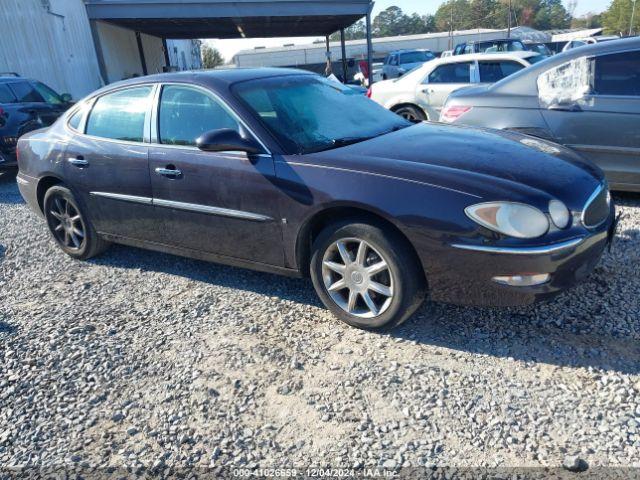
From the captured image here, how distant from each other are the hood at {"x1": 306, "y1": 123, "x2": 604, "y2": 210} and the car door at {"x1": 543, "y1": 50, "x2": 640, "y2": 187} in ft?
4.85

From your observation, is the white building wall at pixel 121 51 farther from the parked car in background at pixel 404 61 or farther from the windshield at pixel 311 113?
the windshield at pixel 311 113

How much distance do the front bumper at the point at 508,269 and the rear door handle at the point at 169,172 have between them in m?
1.91

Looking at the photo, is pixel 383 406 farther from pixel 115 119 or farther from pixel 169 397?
pixel 115 119

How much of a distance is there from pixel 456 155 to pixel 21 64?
15548mm

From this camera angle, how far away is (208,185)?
3520 mm

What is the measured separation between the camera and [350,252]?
3.15 metres

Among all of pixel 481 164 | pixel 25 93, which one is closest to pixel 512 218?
pixel 481 164

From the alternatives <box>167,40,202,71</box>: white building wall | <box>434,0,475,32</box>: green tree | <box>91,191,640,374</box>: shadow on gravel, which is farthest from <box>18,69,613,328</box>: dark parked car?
<box>434,0,475,32</box>: green tree

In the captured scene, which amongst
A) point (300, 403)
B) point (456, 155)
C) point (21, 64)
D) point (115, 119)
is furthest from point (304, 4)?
point (300, 403)

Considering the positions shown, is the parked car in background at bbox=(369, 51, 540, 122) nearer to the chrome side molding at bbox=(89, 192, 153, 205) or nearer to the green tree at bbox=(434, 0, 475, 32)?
the chrome side molding at bbox=(89, 192, 153, 205)

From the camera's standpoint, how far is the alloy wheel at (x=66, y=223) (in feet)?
15.1

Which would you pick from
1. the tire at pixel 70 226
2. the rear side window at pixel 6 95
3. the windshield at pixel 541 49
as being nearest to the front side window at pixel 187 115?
the tire at pixel 70 226

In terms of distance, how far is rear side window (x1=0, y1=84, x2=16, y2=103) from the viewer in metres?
8.59

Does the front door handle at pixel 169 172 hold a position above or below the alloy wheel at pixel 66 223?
above
